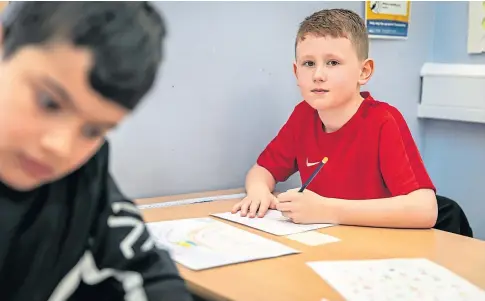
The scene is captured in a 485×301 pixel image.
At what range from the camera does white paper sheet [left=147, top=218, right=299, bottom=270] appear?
3.43 ft

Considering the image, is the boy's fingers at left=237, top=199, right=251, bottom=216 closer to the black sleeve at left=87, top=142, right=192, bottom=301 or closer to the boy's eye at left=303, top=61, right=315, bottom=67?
the boy's eye at left=303, top=61, right=315, bottom=67

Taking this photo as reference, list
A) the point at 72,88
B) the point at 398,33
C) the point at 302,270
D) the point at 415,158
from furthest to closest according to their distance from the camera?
the point at 398,33 → the point at 415,158 → the point at 302,270 → the point at 72,88

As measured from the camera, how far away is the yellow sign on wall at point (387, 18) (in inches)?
76.5

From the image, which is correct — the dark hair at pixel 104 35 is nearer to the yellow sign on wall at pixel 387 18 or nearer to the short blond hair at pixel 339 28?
the short blond hair at pixel 339 28

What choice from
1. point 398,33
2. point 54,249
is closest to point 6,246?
point 54,249

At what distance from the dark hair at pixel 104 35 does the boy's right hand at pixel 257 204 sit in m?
0.79

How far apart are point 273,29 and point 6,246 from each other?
1167 millimetres

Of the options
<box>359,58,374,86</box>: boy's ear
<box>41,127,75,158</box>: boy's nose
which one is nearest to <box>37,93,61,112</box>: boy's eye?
<box>41,127,75,158</box>: boy's nose

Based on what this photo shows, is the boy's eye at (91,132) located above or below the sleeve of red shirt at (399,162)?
above

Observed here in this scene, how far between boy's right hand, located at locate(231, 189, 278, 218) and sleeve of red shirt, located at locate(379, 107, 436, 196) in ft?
0.87

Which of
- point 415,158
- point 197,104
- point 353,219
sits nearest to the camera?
point 353,219

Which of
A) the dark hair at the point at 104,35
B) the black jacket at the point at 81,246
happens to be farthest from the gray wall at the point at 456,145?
the dark hair at the point at 104,35

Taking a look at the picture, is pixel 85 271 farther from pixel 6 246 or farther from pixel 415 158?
pixel 415 158

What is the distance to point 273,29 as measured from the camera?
174cm
